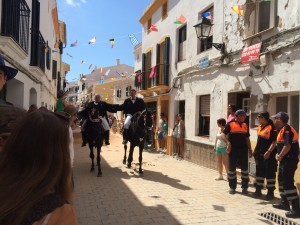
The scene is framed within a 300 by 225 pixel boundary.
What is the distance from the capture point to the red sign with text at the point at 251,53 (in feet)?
24.7

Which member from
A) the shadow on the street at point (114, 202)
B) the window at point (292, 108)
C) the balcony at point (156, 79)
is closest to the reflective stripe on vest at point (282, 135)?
the window at point (292, 108)

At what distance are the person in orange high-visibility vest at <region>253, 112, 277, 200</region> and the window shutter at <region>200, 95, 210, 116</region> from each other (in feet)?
13.8

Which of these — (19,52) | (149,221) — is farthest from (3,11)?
(149,221)

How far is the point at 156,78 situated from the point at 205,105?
4.58 meters

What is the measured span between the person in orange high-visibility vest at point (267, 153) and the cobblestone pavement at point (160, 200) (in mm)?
424

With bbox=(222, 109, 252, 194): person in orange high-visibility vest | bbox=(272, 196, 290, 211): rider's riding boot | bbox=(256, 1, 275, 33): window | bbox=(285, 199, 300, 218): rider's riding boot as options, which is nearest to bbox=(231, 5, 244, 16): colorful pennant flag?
bbox=(256, 1, 275, 33): window

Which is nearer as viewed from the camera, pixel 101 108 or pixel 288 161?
pixel 288 161

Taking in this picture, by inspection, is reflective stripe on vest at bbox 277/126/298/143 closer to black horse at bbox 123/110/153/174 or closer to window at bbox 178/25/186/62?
black horse at bbox 123/110/153/174

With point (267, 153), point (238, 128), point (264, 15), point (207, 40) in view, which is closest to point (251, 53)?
point (264, 15)

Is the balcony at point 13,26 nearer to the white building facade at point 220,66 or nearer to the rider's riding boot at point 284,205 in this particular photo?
the white building facade at point 220,66

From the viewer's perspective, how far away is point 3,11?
20.3 feet

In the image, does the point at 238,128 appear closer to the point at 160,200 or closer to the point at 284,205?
the point at 284,205

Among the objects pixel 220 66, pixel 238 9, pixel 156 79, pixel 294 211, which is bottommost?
pixel 294 211

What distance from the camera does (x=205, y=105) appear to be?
1081 cm
